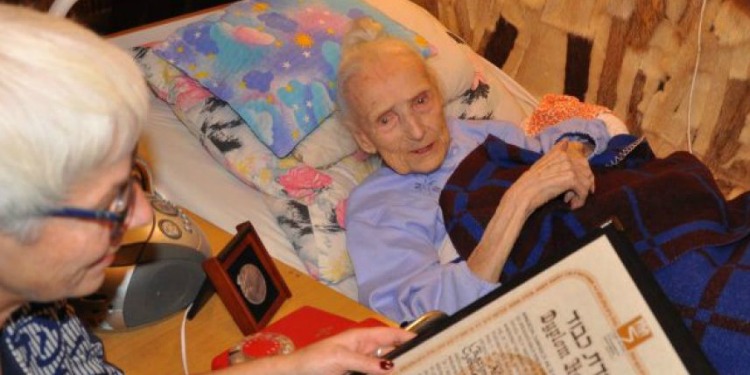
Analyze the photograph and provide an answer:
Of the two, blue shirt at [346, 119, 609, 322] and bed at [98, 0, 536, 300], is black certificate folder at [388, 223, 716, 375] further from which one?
bed at [98, 0, 536, 300]

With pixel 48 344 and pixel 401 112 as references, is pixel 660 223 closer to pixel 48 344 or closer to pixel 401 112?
pixel 401 112

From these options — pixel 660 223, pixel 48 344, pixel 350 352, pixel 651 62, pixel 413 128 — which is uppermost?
pixel 48 344

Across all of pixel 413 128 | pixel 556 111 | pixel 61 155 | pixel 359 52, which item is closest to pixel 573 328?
pixel 61 155

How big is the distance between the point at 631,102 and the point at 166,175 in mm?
1191

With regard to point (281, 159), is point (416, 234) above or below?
below

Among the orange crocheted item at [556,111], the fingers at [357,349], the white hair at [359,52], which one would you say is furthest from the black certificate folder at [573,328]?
the orange crocheted item at [556,111]

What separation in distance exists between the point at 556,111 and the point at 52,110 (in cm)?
157

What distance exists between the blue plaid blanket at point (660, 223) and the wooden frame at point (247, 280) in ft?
1.33

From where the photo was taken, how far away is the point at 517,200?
6.16 feet

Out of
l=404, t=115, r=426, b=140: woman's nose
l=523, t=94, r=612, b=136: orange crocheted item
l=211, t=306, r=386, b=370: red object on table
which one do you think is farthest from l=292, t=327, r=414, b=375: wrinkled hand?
l=523, t=94, r=612, b=136: orange crocheted item

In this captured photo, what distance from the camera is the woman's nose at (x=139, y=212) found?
3.90 ft

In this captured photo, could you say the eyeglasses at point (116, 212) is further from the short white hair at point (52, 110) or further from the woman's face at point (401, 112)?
the woman's face at point (401, 112)

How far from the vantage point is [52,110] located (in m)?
1.00

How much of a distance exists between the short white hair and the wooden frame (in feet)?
2.09
